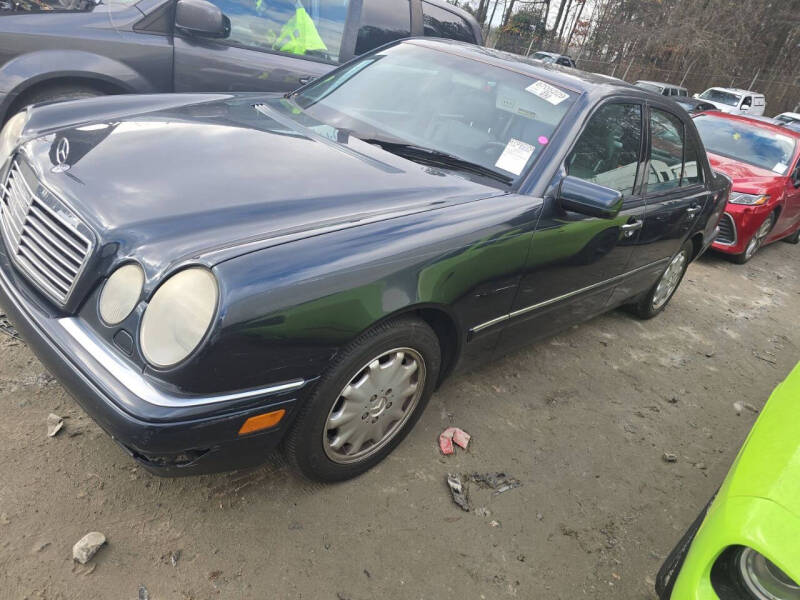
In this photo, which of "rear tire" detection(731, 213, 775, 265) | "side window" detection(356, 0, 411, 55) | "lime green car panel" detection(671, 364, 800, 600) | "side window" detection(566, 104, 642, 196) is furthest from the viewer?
"rear tire" detection(731, 213, 775, 265)

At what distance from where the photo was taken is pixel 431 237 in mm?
1959

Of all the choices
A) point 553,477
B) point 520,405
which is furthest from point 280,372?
point 520,405

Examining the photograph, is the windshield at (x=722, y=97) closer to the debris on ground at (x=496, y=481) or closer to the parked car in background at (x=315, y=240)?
the parked car in background at (x=315, y=240)

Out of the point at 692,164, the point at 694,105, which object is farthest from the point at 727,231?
the point at 694,105

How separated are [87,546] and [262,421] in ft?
2.31

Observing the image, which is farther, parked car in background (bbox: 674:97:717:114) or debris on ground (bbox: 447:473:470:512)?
parked car in background (bbox: 674:97:717:114)

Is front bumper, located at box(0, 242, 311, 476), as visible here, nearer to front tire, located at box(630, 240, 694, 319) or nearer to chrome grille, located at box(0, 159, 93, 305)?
chrome grille, located at box(0, 159, 93, 305)

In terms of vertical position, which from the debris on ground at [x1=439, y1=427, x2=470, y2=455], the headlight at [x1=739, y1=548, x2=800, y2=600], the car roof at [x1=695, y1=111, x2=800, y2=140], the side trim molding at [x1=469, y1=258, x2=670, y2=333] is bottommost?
the debris on ground at [x1=439, y1=427, x2=470, y2=455]

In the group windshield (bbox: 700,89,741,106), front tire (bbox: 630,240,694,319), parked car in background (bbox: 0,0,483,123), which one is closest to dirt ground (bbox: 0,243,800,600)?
front tire (bbox: 630,240,694,319)

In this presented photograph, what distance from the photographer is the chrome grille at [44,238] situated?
1.67 m

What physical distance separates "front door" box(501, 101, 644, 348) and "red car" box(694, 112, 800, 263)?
3.80 metres

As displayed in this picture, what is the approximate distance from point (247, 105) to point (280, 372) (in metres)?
1.76

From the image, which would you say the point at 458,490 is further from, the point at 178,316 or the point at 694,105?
the point at 694,105

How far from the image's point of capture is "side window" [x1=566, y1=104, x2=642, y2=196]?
2.60 metres
